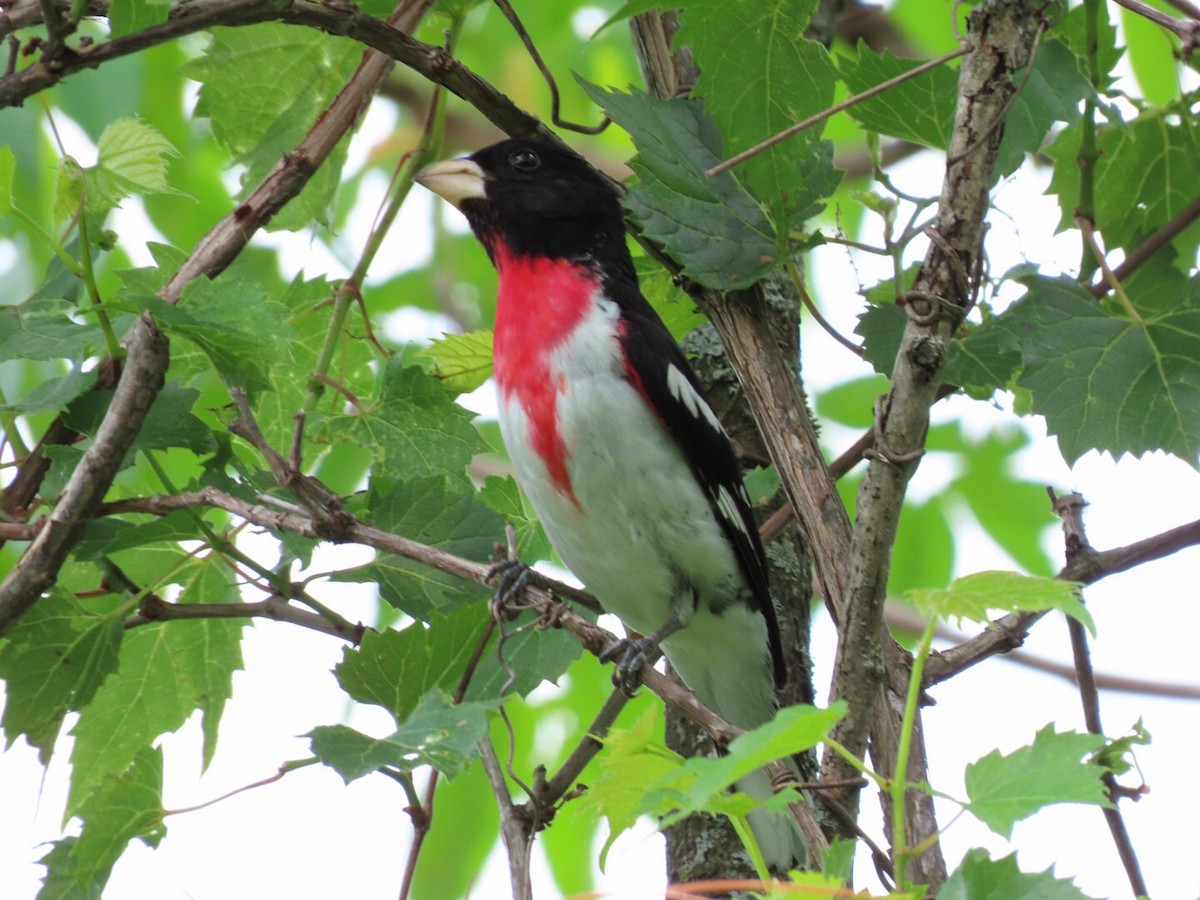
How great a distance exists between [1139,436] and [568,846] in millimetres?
3091

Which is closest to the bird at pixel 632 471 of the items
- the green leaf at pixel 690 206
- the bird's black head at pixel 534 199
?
the bird's black head at pixel 534 199

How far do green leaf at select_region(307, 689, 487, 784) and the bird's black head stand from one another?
1.97 metres

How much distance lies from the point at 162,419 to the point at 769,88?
1425 mm

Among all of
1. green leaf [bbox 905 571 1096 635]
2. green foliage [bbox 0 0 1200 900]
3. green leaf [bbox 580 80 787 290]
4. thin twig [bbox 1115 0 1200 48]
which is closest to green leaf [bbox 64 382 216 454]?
green foliage [bbox 0 0 1200 900]

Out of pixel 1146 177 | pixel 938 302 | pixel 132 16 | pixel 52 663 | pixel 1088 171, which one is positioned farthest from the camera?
pixel 1146 177

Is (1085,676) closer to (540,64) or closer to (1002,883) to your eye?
(1002,883)

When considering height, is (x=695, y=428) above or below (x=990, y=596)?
above

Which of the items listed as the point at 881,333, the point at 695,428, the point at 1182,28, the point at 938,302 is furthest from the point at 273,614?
the point at 1182,28

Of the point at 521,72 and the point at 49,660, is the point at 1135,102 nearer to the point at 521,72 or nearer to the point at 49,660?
the point at 49,660

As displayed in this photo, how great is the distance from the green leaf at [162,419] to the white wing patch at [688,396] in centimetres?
121

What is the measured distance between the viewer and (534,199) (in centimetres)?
409

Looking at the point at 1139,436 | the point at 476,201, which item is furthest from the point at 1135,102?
the point at 476,201

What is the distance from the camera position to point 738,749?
4.94ft

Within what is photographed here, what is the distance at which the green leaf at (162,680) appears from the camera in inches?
125
